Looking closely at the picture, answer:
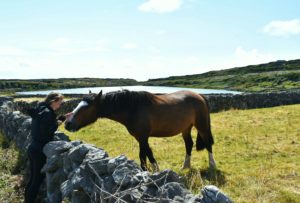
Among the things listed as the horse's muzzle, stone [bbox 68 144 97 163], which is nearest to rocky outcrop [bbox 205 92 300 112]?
the horse's muzzle

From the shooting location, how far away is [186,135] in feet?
37.0

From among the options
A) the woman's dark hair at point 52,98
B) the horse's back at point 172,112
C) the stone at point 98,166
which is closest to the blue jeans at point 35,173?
the woman's dark hair at point 52,98

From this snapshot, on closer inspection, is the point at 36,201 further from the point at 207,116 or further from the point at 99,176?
the point at 207,116

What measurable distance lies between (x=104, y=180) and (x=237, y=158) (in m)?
6.60

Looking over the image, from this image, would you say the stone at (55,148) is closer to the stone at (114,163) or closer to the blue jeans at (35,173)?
the blue jeans at (35,173)

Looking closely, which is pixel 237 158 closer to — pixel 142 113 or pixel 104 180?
pixel 142 113

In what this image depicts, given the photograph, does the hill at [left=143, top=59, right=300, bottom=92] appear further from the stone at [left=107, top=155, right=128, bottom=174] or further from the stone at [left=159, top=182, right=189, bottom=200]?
the stone at [left=159, top=182, right=189, bottom=200]

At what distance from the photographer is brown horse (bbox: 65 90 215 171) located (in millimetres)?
9258

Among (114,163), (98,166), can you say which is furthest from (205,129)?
(114,163)

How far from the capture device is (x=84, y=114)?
30.2 ft

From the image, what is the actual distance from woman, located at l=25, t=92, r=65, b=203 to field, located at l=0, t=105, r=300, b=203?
1.08 metres

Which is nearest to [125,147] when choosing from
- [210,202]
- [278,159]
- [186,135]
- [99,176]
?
[186,135]

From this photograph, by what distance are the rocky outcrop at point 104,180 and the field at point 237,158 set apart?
183cm

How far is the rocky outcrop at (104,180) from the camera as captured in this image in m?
4.99
